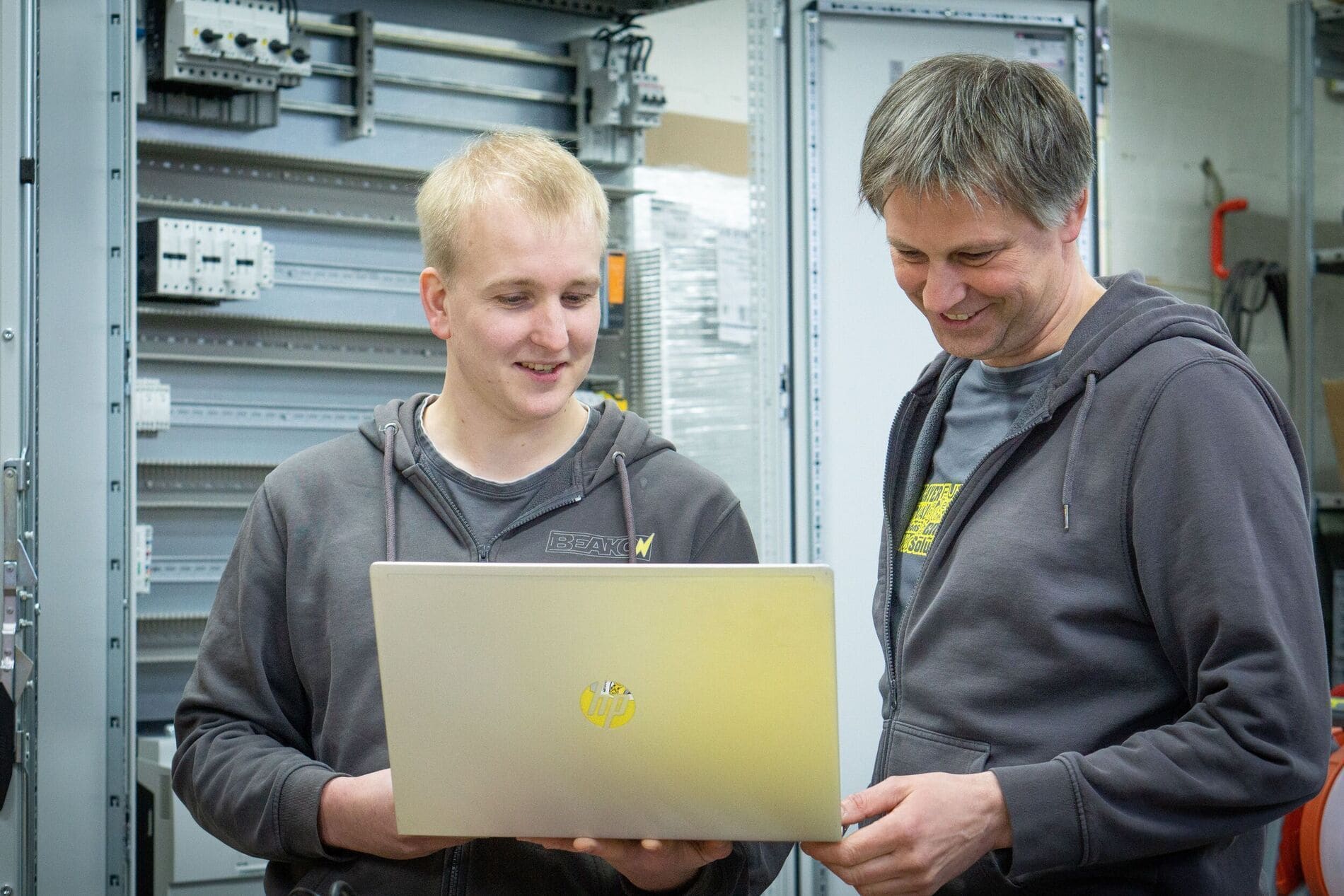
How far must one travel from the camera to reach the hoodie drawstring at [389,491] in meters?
1.39

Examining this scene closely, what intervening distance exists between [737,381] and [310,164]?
140cm

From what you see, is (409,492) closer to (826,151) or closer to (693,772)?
(693,772)

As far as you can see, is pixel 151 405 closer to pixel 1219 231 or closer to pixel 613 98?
pixel 613 98

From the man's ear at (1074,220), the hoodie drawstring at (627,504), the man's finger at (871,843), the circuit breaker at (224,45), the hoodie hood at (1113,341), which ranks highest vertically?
the circuit breaker at (224,45)

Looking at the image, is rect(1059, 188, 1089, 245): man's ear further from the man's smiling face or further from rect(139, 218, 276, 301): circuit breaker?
rect(139, 218, 276, 301): circuit breaker

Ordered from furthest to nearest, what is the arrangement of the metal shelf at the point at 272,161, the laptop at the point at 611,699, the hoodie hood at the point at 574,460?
the metal shelf at the point at 272,161 < the hoodie hood at the point at 574,460 < the laptop at the point at 611,699

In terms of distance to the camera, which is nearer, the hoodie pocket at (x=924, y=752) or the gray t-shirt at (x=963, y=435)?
the hoodie pocket at (x=924, y=752)

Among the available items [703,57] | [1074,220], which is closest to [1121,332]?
[1074,220]

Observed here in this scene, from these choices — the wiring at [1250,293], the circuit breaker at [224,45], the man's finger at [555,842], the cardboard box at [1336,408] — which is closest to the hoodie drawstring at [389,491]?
the man's finger at [555,842]

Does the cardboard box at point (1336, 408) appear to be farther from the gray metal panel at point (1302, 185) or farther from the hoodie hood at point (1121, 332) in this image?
the hoodie hood at point (1121, 332)

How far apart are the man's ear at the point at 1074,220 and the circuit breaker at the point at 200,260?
2.82 m

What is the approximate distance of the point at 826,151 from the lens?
3.28 meters

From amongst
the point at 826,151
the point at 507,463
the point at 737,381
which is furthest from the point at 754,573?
the point at 737,381

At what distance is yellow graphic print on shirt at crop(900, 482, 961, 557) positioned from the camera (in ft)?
4.52
